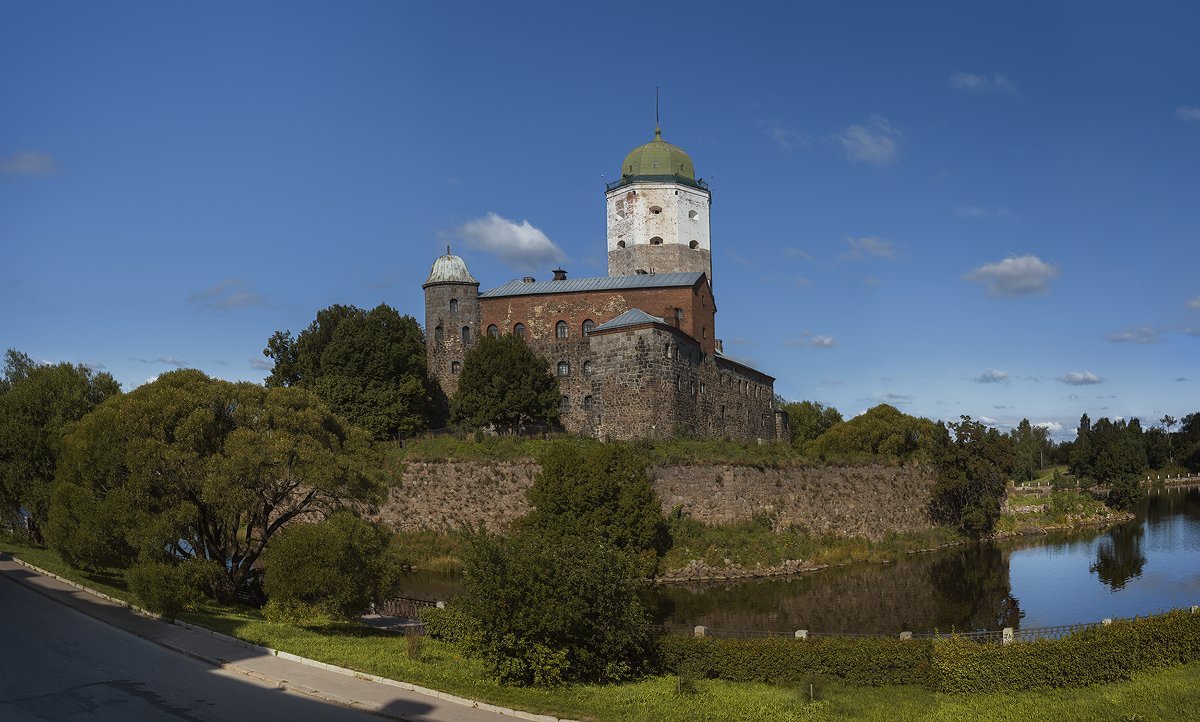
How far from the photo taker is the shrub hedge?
19484 mm

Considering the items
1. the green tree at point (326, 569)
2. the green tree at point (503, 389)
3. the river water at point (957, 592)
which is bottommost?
the river water at point (957, 592)

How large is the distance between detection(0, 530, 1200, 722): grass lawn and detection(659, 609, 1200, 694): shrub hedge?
357mm

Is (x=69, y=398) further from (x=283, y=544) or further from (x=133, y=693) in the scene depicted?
(x=133, y=693)

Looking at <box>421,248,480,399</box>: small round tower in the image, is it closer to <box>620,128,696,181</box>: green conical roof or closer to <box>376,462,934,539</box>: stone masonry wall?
<box>376,462,934,539</box>: stone masonry wall

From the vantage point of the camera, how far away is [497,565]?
773 inches

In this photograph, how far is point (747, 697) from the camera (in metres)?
18.8

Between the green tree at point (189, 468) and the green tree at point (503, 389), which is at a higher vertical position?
the green tree at point (503, 389)

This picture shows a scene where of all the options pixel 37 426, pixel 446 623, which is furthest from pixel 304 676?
pixel 37 426

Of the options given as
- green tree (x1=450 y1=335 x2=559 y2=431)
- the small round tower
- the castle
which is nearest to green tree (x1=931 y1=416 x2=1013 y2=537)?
the castle

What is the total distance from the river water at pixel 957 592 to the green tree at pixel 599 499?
262 cm

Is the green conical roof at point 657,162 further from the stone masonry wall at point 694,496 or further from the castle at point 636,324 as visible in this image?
the stone masonry wall at point 694,496

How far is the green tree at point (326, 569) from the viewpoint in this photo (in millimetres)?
24000

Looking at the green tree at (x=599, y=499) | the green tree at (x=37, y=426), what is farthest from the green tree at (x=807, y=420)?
the green tree at (x=37, y=426)

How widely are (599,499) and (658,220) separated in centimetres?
3039
